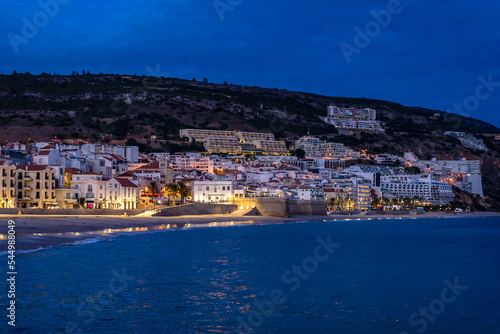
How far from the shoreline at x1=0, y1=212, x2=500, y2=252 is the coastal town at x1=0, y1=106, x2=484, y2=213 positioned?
7.27m

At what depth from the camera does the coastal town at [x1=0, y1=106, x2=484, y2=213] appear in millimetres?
57188

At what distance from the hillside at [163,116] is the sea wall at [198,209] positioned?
200 ft

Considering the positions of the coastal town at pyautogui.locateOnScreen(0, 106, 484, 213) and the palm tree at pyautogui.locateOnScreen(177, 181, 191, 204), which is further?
the palm tree at pyautogui.locateOnScreen(177, 181, 191, 204)

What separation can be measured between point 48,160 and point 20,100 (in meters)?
101

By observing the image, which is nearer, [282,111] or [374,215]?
[374,215]

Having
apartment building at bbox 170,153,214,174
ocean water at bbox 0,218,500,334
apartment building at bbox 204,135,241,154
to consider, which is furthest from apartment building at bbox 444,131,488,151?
ocean water at bbox 0,218,500,334

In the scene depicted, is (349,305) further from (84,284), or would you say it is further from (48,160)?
(48,160)

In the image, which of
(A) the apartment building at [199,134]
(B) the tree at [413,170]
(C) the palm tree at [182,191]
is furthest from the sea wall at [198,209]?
(B) the tree at [413,170]

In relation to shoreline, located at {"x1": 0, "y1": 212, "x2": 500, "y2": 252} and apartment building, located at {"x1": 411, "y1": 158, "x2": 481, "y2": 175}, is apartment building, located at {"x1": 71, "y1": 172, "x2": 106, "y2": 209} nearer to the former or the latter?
shoreline, located at {"x1": 0, "y1": 212, "x2": 500, "y2": 252}

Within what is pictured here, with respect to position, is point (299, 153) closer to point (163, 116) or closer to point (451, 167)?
point (451, 167)

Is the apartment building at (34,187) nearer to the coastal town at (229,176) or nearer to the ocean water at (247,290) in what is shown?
the coastal town at (229,176)

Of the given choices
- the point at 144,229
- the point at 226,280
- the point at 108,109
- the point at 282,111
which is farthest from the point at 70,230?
the point at 282,111

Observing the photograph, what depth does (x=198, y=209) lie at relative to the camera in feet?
210

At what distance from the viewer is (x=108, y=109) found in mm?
159750
